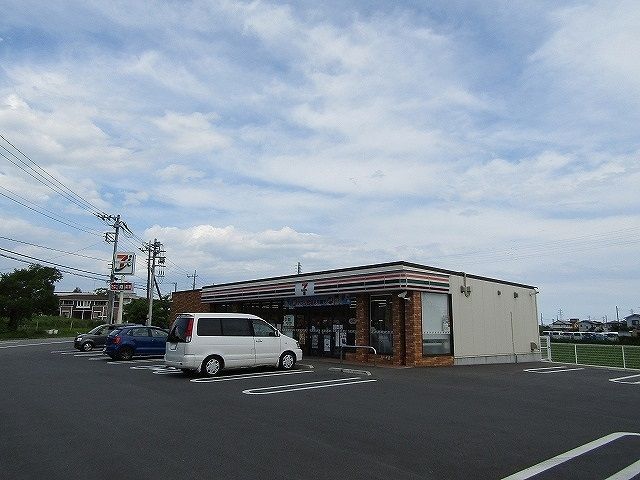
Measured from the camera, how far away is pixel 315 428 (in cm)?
799

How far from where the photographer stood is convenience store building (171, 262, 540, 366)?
62.7 ft

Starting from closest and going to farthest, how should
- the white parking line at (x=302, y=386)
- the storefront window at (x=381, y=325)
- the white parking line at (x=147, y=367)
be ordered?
1. the white parking line at (x=302, y=386)
2. the white parking line at (x=147, y=367)
3. the storefront window at (x=381, y=325)

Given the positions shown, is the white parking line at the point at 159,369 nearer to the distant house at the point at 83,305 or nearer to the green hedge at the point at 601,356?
the green hedge at the point at 601,356

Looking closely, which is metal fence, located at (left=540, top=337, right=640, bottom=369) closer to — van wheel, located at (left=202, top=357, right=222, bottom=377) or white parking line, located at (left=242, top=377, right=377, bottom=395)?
white parking line, located at (left=242, top=377, right=377, bottom=395)

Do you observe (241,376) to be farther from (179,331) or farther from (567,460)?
(567,460)

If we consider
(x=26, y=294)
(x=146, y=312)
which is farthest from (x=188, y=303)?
(x=26, y=294)

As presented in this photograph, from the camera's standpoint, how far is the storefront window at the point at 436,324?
1941 cm

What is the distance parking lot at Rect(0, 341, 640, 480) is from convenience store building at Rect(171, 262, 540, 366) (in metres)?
4.75

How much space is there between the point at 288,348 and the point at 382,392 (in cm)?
567

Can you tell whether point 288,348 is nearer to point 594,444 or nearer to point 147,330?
point 147,330

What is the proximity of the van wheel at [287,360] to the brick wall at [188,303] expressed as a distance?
1468cm

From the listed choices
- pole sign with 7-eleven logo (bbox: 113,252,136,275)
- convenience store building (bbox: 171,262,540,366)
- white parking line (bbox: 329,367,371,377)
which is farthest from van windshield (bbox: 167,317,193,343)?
pole sign with 7-eleven logo (bbox: 113,252,136,275)

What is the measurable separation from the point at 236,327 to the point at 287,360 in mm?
2260

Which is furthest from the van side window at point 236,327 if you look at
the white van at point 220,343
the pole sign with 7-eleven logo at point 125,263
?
the pole sign with 7-eleven logo at point 125,263
